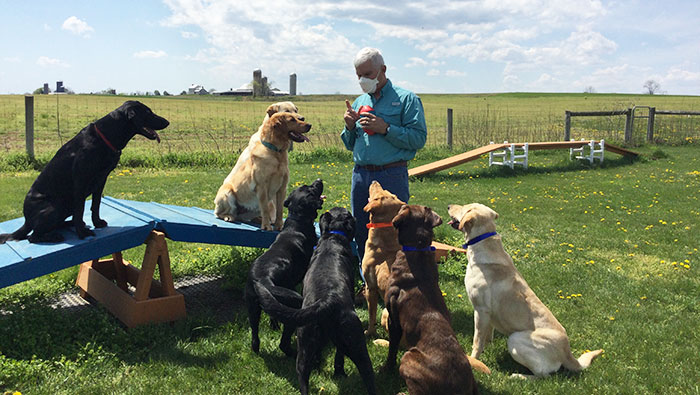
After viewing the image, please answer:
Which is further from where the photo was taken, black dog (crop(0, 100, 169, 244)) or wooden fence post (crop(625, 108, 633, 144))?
wooden fence post (crop(625, 108, 633, 144))

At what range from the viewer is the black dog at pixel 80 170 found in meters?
4.55

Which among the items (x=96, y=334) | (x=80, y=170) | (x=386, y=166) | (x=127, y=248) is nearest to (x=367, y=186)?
(x=386, y=166)

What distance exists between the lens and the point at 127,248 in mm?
4848

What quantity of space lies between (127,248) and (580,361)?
4.19 metres

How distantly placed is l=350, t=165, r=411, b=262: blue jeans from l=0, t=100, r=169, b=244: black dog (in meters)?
2.03

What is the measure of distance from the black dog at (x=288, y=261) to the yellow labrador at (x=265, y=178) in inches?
25.8

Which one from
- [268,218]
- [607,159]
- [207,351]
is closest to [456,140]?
[607,159]

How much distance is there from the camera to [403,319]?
12.6 feet

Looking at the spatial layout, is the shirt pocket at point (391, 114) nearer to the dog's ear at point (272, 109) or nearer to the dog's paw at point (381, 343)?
the dog's ear at point (272, 109)

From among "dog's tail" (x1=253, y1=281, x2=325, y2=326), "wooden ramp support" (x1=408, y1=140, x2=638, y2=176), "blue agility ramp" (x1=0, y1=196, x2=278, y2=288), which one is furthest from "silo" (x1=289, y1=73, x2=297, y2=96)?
"dog's tail" (x1=253, y1=281, x2=325, y2=326)

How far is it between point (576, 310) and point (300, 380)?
3.30 meters

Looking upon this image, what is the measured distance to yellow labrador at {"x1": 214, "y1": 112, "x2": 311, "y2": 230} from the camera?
555 centimetres

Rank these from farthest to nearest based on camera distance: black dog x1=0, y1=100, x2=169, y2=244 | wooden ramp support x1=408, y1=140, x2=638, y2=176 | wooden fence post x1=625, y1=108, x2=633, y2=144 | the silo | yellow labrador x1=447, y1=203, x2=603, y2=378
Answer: the silo < wooden fence post x1=625, y1=108, x2=633, y2=144 < wooden ramp support x1=408, y1=140, x2=638, y2=176 < black dog x1=0, y1=100, x2=169, y2=244 < yellow labrador x1=447, y1=203, x2=603, y2=378

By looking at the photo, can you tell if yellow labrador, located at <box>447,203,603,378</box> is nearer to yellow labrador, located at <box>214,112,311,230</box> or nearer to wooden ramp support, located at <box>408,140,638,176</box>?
yellow labrador, located at <box>214,112,311,230</box>
